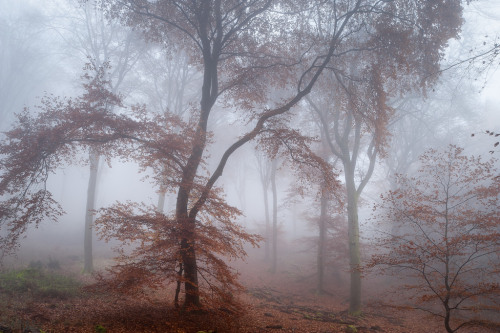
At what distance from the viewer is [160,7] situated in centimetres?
819

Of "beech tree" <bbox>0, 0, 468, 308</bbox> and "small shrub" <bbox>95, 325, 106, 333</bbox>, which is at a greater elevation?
"beech tree" <bbox>0, 0, 468, 308</bbox>

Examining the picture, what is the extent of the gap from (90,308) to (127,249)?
14.4 metres

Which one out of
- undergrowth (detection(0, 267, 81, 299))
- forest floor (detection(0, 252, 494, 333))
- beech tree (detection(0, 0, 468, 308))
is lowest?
forest floor (detection(0, 252, 494, 333))

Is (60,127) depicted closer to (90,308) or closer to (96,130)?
(96,130)

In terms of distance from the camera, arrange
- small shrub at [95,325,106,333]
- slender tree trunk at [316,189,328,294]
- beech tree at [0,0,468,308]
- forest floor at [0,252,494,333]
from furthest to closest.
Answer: slender tree trunk at [316,189,328,294] < beech tree at [0,0,468,308] < forest floor at [0,252,494,333] < small shrub at [95,325,106,333]

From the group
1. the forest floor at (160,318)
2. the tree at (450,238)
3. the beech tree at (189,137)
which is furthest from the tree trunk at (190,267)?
the tree at (450,238)

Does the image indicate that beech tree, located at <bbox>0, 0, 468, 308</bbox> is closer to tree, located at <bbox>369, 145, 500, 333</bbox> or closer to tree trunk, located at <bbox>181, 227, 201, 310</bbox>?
tree trunk, located at <bbox>181, 227, 201, 310</bbox>

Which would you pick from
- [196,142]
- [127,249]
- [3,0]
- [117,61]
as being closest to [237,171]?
[127,249]

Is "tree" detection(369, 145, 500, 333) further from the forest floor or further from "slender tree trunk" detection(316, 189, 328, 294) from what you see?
"slender tree trunk" detection(316, 189, 328, 294)

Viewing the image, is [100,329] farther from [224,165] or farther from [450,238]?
[450,238]

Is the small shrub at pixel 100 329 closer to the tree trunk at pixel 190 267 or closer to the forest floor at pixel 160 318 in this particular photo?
the forest floor at pixel 160 318

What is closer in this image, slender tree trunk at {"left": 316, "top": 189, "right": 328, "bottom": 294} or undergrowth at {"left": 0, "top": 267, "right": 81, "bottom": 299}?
undergrowth at {"left": 0, "top": 267, "right": 81, "bottom": 299}

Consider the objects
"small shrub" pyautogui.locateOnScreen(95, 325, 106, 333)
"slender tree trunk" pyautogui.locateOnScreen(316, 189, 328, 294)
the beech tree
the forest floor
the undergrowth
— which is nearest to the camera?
"small shrub" pyautogui.locateOnScreen(95, 325, 106, 333)

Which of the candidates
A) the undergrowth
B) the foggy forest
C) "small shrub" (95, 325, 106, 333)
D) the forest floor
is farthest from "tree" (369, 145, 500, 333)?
the undergrowth
